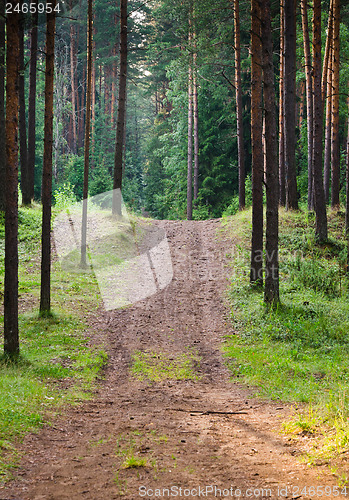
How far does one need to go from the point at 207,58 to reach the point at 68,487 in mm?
23183

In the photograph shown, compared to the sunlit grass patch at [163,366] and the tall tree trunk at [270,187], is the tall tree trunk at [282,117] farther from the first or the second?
the sunlit grass patch at [163,366]

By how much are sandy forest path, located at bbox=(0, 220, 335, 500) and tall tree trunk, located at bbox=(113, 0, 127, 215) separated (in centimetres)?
1022

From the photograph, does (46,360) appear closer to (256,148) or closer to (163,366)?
(163,366)

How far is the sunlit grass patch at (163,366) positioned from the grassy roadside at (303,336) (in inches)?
34.1

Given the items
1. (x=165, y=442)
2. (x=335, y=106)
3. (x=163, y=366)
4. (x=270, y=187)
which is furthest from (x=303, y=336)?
(x=335, y=106)

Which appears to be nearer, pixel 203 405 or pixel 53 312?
pixel 203 405

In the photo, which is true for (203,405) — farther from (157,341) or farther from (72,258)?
(72,258)

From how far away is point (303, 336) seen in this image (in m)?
10.1

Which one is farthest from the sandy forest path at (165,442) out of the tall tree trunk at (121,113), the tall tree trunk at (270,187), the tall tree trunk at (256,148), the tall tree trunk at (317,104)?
the tall tree trunk at (121,113)

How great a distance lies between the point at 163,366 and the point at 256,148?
7302 millimetres

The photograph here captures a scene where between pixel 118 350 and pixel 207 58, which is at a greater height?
pixel 207 58

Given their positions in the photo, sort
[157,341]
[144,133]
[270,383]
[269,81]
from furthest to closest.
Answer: [144,133]
[269,81]
[157,341]
[270,383]

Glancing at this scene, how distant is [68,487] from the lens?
4289 millimetres

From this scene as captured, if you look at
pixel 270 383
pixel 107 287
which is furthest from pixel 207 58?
pixel 270 383
